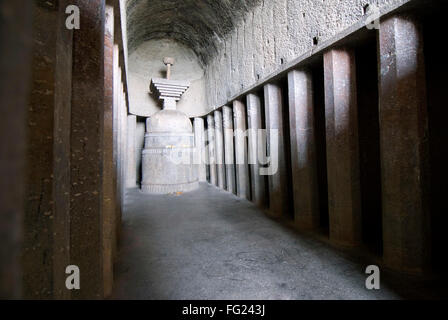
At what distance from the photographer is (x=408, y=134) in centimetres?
209

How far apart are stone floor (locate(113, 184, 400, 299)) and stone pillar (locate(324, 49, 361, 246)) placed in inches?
16.5

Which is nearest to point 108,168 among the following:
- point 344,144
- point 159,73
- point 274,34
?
point 344,144

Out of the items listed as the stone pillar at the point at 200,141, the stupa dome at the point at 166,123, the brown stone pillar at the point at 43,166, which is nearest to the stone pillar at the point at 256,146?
the stupa dome at the point at 166,123

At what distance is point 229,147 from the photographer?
6.62 meters

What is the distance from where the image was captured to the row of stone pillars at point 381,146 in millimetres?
2088

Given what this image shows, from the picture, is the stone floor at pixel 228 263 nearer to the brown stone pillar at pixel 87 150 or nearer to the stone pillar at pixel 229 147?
the brown stone pillar at pixel 87 150

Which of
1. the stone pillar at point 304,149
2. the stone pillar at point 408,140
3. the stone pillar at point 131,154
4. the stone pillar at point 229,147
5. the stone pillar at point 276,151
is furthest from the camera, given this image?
the stone pillar at point 131,154

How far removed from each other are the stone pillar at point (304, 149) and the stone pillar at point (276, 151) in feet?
2.15

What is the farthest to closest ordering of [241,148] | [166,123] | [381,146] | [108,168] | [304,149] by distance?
1. [166,123]
2. [241,148]
3. [304,149]
4. [381,146]
5. [108,168]

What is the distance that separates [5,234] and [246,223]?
139 inches

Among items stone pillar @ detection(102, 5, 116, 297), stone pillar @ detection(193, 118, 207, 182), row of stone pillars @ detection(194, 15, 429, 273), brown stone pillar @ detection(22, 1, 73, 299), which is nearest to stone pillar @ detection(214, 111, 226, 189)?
stone pillar @ detection(193, 118, 207, 182)

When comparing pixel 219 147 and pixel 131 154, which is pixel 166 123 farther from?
pixel 131 154

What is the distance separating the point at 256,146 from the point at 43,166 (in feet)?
14.2

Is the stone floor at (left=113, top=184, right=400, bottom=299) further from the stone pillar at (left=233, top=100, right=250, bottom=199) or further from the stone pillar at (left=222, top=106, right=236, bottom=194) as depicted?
the stone pillar at (left=222, top=106, right=236, bottom=194)
